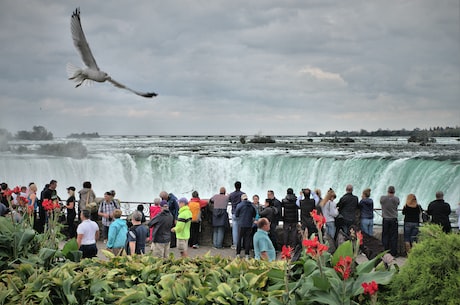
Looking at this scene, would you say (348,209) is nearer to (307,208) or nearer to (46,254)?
(307,208)

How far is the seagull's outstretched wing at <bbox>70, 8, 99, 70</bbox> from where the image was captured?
8.77 meters

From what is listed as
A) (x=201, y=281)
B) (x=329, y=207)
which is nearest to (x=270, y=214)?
(x=329, y=207)

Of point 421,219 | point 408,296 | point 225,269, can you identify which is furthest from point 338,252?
point 421,219

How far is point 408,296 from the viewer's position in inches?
131

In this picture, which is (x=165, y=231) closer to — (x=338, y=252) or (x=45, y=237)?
(x=45, y=237)

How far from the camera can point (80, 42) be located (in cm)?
881

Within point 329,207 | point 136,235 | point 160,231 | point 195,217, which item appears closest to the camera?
point 136,235

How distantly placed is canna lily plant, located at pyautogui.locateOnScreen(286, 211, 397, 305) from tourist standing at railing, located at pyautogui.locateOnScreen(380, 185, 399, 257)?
7.42 m

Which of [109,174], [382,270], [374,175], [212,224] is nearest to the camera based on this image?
[382,270]

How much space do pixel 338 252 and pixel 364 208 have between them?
7.60 metres

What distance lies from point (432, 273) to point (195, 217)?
8.71 meters

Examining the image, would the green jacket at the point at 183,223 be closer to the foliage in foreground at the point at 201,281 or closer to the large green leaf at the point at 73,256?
the large green leaf at the point at 73,256

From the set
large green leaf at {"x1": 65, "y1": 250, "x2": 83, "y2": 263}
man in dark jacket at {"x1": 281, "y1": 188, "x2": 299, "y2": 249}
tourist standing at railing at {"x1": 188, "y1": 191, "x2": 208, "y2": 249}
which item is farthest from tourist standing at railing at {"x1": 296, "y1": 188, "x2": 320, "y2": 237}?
large green leaf at {"x1": 65, "y1": 250, "x2": 83, "y2": 263}

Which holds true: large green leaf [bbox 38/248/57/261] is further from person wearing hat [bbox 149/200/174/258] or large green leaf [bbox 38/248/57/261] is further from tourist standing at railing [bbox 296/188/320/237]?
tourist standing at railing [bbox 296/188/320/237]
